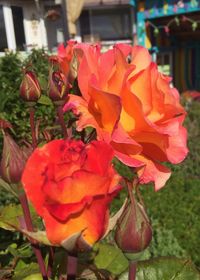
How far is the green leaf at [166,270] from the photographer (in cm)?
67

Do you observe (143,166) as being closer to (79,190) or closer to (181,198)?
(79,190)

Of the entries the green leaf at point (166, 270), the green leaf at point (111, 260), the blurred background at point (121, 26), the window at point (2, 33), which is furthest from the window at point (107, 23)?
the green leaf at point (166, 270)

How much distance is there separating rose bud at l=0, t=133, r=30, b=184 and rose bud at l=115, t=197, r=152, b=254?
0.12 meters

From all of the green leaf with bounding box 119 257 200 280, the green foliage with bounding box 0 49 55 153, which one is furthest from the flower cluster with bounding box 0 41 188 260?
the green foliage with bounding box 0 49 55 153

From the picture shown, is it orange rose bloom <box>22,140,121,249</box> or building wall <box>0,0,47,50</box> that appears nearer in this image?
orange rose bloom <box>22,140,121,249</box>

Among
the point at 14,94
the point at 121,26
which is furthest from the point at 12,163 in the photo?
the point at 121,26

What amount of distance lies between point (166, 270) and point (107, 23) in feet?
32.2

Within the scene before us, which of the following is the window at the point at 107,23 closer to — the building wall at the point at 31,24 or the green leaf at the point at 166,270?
the building wall at the point at 31,24

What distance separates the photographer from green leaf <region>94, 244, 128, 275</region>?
869 millimetres

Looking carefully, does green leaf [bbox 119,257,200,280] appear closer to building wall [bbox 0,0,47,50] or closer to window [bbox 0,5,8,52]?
building wall [bbox 0,0,47,50]

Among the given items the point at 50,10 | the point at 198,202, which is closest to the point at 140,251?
the point at 198,202

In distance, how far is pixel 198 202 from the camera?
2582 millimetres

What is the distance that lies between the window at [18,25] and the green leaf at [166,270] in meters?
8.44

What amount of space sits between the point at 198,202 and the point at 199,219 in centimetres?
19
